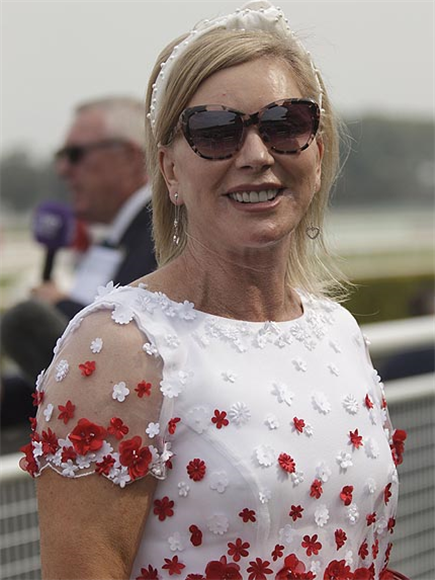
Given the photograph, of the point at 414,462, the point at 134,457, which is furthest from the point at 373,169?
the point at 134,457

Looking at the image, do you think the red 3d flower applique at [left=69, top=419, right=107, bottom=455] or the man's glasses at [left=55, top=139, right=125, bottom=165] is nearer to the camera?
the red 3d flower applique at [left=69, top=419, right=107, bottom=455]

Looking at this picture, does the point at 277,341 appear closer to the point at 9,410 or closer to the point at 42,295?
the point at 42,295

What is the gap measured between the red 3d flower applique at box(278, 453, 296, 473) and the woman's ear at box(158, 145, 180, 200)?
1.76ft

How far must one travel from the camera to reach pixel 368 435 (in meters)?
2.11

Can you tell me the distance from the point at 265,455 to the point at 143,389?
0.25 m

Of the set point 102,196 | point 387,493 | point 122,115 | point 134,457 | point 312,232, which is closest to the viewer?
point 134,457

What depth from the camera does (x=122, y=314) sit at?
1914mm

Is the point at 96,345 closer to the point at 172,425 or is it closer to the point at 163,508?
the point at 172,425

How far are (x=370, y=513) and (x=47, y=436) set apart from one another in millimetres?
652

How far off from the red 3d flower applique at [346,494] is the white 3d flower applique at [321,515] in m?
0.04

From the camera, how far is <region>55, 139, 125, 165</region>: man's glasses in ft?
15.5

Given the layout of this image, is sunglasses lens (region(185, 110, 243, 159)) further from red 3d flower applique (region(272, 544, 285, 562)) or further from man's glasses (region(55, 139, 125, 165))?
man's glasses (region(55, 139, 125, 165))

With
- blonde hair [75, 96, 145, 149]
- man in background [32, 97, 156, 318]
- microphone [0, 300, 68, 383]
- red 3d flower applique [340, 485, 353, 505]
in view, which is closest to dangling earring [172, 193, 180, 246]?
red 3d flower applique [340, 485, 353, 505]

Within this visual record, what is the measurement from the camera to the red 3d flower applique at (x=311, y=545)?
196 centimetres
